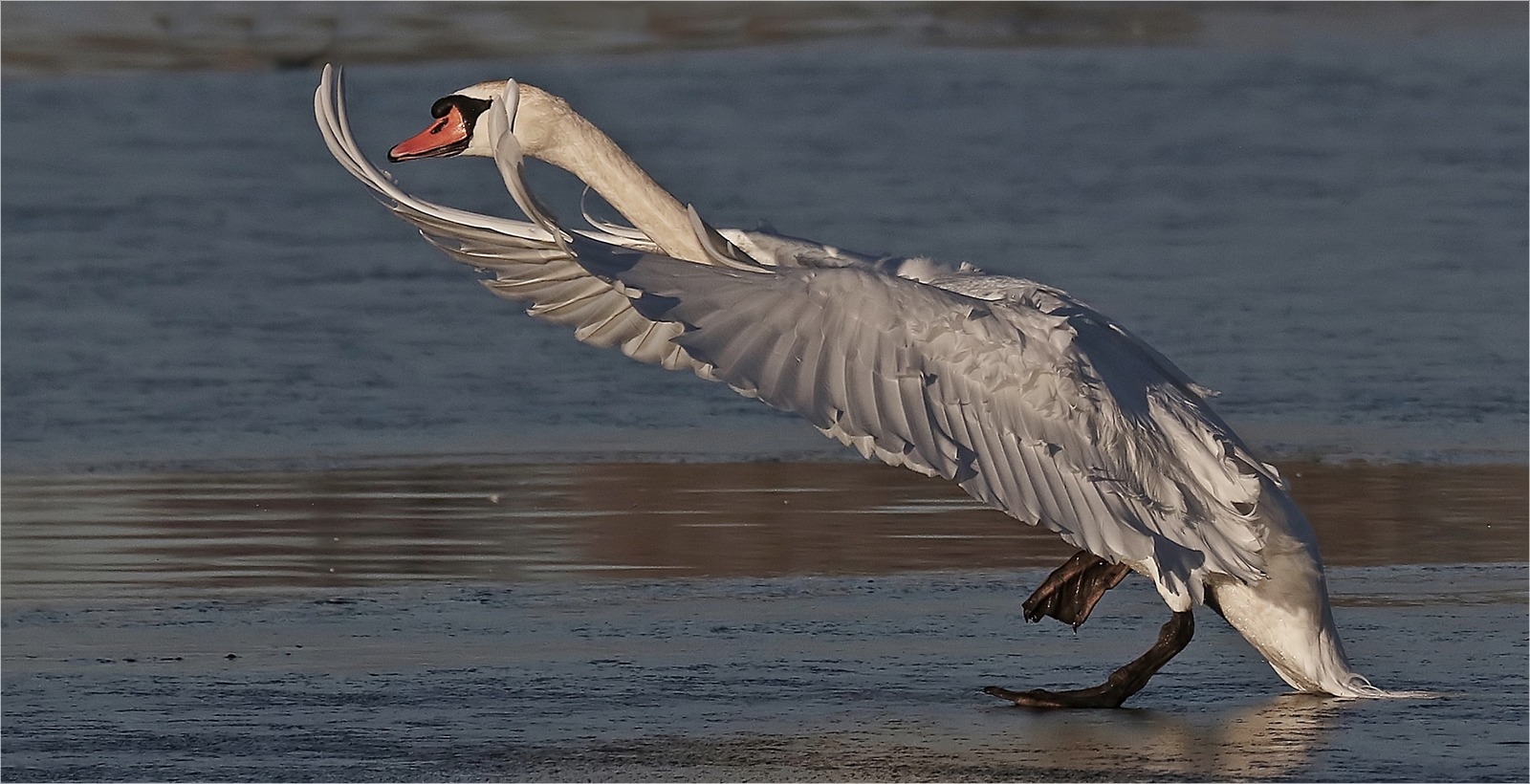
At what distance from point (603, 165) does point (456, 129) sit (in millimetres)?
502

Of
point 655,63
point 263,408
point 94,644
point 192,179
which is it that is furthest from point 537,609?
point 655,63

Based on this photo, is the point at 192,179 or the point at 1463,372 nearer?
the point at 1463,372

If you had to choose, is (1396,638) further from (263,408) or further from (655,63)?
(655,63)

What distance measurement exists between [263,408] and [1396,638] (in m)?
5.54

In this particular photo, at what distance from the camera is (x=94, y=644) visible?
23.0 ft

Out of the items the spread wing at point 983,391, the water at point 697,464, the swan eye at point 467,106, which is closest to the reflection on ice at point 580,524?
the water at point 697,464

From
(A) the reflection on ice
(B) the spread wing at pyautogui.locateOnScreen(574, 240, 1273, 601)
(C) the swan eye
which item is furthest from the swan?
(A) the reflection on ice

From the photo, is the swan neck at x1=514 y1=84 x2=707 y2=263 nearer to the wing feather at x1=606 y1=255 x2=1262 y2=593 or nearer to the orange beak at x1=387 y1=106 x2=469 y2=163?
the orange beak at x1=387 y1=106 x2=469 y2=163

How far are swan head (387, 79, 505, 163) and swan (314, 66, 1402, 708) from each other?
0.25 metres

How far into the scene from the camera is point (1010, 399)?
592 centimetres

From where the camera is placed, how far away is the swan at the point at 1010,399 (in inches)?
227

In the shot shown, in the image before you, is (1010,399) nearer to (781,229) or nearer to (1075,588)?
(1075,588)

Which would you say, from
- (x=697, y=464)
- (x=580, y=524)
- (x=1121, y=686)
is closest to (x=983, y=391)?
(x=1121, y=686)

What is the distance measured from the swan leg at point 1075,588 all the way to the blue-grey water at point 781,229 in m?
3.36
